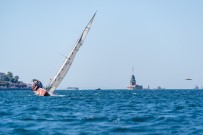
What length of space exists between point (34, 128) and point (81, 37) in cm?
6452

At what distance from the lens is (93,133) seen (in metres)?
20.3

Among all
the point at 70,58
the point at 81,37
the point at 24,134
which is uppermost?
the point at 81,37

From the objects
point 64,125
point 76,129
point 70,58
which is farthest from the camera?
point 70,58

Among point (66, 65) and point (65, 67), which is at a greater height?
point (66, 65)

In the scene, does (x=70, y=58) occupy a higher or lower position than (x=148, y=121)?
higher

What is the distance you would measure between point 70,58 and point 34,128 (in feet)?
209

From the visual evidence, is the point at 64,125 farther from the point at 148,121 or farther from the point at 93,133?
the point at 148,121

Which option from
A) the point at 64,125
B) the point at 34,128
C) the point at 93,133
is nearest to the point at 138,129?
the point at 93,133

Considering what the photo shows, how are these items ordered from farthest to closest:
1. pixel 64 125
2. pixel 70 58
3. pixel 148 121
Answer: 1. pixel 70 58
2. pixel 148 121
3. pixel 64 125

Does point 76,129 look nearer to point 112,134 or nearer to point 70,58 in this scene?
point 112,134

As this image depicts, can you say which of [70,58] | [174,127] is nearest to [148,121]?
[174,127]

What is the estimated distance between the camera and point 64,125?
2348 cm

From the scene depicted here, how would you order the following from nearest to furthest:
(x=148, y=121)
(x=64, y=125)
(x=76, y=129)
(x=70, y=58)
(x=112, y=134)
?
1. (x=112, y=134)
2. (x=76, y=129)
3. (x=64, y=125)
4. (x=148, y=121)
5. (x=70, y=58)

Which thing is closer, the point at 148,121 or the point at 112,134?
the point at 112,134
